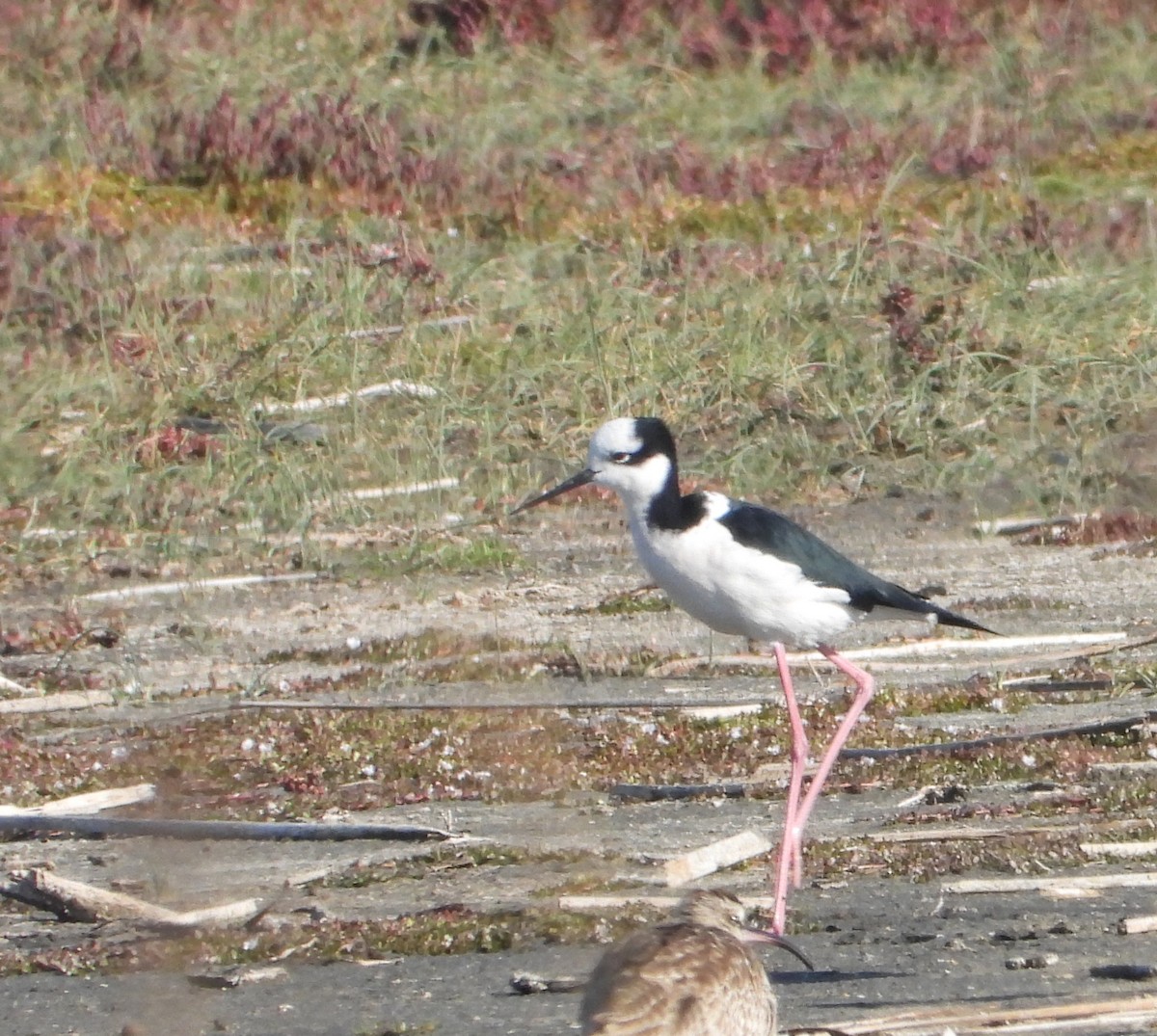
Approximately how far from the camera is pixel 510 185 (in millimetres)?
16859

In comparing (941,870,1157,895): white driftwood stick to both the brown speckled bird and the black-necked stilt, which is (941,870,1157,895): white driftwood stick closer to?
the brown speckled bird

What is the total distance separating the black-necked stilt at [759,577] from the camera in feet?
28.0

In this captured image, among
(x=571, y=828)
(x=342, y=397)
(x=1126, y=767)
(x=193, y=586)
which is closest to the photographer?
(x=571, y=828)

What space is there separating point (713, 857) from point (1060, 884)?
1077mm

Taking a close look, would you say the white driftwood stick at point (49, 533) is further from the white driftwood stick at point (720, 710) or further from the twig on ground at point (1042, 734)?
the twig on ground at point (1042, 734)

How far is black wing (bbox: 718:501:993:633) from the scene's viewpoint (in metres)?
8.59

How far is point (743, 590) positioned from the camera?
8.55 m

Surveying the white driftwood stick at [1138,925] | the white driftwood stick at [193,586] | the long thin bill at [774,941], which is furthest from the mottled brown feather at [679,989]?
the white driftwood stick at [193,586]

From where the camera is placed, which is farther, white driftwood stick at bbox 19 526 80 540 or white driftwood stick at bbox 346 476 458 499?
white driftwood stick at bbox 346 476 458 499

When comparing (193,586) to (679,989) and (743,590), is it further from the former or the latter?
(679,989)

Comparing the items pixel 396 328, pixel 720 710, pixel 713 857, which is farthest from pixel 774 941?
pixel 396 328

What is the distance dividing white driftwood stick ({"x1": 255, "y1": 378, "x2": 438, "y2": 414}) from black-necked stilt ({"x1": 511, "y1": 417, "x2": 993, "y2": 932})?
13.9 feet

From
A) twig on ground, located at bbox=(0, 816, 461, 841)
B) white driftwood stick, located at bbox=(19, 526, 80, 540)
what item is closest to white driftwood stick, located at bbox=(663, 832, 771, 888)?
twig on ground, located at bbox=(0, 816, 461, 841)

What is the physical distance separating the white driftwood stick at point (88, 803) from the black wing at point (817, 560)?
2234 mm
